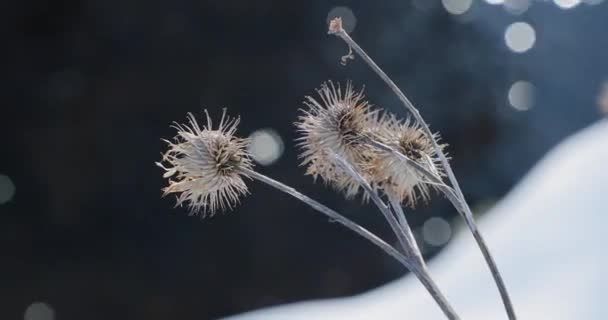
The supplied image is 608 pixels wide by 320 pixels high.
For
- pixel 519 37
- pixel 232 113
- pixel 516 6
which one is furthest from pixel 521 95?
pixel 232 113

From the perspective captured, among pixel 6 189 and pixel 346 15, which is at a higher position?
pixel 346 15

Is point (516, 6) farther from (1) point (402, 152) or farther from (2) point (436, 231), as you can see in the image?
(1) point (402, 152)

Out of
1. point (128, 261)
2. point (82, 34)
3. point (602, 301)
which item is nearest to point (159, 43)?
point (82, 34)

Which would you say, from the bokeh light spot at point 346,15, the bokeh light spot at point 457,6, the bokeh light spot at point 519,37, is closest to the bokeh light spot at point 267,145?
the bokeh light spot at point 346,15

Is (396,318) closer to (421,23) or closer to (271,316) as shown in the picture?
(271,316)

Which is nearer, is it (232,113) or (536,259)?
(536,259)

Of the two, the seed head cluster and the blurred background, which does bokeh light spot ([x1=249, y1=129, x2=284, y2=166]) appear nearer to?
the blurred background
